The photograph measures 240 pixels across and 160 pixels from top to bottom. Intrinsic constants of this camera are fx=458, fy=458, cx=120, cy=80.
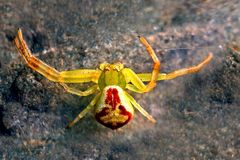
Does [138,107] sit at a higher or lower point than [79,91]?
lower

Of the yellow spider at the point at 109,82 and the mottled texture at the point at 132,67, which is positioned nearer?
the yellow spider at the point at 109,82

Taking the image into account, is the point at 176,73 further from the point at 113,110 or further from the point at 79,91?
the point at 79,91

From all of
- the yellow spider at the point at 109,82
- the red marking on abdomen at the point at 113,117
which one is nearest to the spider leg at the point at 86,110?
the yellow spider at the point at 109,82

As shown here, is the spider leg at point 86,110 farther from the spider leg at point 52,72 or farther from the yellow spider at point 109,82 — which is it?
the spider leg at point 52,72

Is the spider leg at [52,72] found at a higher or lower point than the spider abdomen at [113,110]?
higher

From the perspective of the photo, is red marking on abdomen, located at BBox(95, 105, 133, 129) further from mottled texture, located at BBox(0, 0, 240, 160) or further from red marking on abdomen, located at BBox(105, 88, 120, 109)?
mottled texture, located at BBox(0, 0, 240, 160)

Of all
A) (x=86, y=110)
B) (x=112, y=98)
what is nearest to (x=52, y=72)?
(x=86, y=110)

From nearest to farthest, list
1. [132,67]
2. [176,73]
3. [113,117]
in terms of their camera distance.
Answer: [113,117] < [176,73] < [132,67]

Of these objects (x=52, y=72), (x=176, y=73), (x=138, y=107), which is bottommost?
(x=138, y=107)
